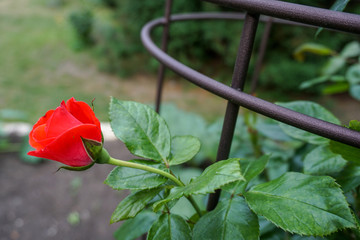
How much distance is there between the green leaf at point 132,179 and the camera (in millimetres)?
336

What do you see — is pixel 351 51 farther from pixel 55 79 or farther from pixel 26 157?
pixel 55 79

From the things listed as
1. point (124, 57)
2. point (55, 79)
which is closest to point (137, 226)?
point (55, 79)

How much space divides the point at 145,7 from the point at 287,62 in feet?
7.82

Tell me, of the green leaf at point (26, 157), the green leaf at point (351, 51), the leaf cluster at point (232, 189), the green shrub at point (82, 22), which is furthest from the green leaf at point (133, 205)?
the green shrub at point (82, 22)

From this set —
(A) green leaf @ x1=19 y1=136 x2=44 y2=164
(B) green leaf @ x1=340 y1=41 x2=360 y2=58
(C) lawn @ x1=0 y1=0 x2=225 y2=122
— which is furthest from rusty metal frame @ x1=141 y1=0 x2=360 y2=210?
(C) lawn @ x1=0 y1=0 x2=225 y2=122

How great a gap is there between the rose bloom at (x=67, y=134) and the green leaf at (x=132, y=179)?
0.11 feet

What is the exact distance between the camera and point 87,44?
18.8 ft

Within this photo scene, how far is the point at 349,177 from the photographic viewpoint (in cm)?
41

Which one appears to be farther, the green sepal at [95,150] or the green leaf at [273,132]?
the green leaf at [273,132]

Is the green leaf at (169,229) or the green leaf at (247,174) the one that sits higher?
the green leaf at (247,174)

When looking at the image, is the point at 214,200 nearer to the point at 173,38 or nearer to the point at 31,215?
the point at 31,215

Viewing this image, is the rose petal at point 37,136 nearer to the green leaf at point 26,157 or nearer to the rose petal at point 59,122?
the rose petal at point 59,122

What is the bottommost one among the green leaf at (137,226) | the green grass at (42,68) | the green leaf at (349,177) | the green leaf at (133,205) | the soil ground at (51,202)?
the green grass at (42,68)

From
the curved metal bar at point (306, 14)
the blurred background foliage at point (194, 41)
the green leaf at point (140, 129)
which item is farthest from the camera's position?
the blurred background foliage at point (194, 41)
